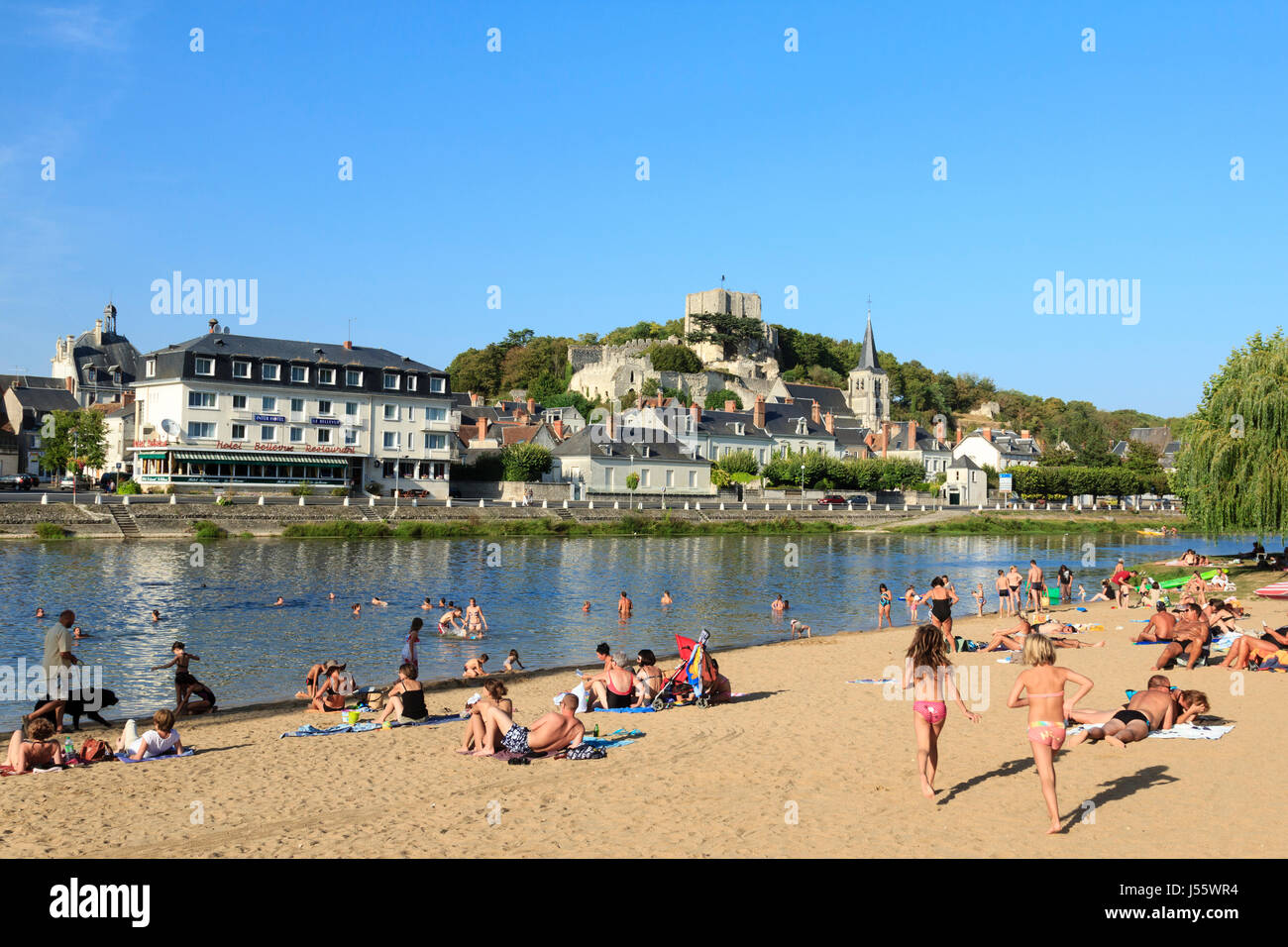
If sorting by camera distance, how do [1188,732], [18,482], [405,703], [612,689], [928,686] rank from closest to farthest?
[928,686] < [1188,732] < [405,703] < [612,689] < [18,482]

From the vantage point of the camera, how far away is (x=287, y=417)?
59562 mm

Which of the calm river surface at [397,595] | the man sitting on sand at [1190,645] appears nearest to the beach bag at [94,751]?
the calm river surface at [397,595]

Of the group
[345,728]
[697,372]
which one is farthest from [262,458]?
[697,372]

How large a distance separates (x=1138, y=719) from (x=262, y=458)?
5420 centimetres

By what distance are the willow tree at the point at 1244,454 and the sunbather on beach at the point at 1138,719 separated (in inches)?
874

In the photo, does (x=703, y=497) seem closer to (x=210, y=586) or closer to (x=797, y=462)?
(x=797, y=462)

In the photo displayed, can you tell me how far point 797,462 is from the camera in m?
80.1

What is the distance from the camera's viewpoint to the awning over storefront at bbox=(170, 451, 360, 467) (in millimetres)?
55938

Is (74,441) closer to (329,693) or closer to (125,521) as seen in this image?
(125,521)

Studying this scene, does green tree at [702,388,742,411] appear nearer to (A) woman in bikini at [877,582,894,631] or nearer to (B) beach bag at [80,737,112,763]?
(A) woman in bikini at [877,582,894,631]

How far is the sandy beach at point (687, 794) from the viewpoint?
8023mm

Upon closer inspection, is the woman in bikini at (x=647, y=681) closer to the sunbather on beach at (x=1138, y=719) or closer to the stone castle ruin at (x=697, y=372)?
the sunbather on beach at (x=1138, y=719)

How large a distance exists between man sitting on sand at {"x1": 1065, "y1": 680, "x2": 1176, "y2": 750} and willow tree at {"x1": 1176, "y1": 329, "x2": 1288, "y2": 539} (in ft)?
73.0
